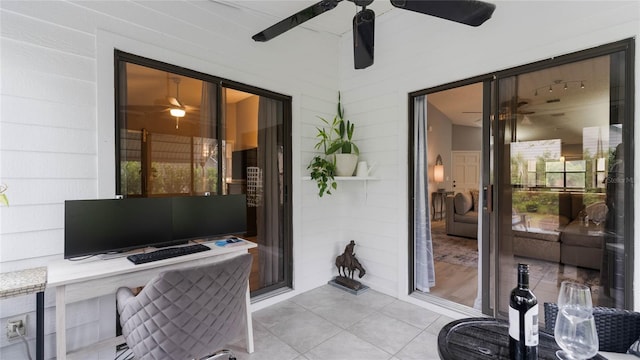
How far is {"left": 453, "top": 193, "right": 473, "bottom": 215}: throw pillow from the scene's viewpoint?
17.1ft

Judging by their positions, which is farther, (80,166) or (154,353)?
(80,166)

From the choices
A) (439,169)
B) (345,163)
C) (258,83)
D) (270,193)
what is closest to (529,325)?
(345,163)

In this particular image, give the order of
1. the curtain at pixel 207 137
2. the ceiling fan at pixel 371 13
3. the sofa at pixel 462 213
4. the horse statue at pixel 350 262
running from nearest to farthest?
the ceiling fan at pixel 371 13 → the curtain at pixel 207 137 → the horse statue at pixel 350 262 → the sofa at pixel 462 213

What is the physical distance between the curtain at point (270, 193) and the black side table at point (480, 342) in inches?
85.5

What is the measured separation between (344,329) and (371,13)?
2445mm

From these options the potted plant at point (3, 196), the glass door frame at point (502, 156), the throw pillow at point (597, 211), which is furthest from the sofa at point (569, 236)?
the potted plant at point (3, 196)

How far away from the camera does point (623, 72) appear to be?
1.92 m

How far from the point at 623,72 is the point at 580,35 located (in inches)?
14.7

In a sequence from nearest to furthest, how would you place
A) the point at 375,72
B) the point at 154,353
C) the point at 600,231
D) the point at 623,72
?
the point at 154,353, the point at 623,72, the point at 600,231, the point at 375,72

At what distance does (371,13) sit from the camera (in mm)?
1797

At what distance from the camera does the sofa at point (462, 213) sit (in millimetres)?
5105

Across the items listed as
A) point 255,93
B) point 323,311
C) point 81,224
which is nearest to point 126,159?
point 81,224

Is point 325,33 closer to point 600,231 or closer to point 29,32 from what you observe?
point 29,32

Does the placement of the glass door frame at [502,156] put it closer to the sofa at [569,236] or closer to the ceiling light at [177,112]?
the sofa at [569,236]
